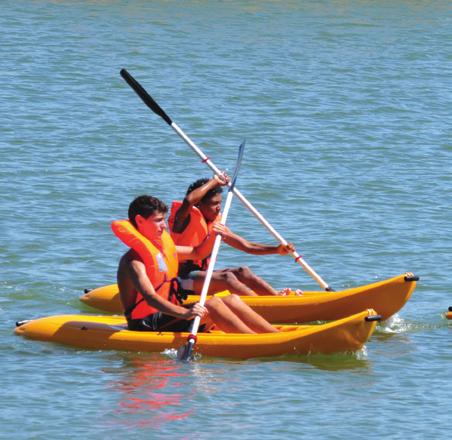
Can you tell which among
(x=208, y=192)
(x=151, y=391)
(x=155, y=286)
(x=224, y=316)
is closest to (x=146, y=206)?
(x=155, y=286)

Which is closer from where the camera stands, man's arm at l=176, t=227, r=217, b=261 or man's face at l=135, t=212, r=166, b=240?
man's face at l=135, t=212, r=166, b=240

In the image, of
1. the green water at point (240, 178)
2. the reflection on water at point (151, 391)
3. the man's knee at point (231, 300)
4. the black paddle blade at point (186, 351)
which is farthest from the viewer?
the man's knee at point (231, 300)

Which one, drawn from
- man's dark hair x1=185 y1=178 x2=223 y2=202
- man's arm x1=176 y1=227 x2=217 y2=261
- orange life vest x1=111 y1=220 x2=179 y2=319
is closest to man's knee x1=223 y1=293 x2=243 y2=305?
orange life vest x1=111 y1=220 x2=179 y2=319

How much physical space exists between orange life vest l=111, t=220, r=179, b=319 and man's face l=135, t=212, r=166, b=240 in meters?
0.04

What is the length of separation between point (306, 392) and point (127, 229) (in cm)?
172

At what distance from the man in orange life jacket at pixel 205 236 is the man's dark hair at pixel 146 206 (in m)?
1.30

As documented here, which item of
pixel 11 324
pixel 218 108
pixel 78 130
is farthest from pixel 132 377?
pixel 218 108

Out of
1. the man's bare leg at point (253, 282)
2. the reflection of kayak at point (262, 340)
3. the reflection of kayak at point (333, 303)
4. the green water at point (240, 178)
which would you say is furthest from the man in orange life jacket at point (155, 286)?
the man's bare leg at point (253, 282)

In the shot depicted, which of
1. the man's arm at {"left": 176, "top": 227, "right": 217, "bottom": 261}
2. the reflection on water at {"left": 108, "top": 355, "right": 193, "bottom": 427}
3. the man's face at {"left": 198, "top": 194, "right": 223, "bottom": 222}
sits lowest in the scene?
the reflection on water at {"left": 108, "top": 355, "right": 193, "bottom": 427}

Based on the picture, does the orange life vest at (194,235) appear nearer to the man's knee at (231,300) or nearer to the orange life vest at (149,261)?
the orange life vest at (149,261)

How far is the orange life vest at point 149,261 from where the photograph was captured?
32.9 feet

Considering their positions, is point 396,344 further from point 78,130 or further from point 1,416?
point 78,130

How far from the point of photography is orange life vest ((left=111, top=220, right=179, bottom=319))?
10.0 m

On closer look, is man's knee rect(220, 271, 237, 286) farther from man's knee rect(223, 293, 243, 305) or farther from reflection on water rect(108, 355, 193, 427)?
reflection on water rect(108, 355, 193, 427)
